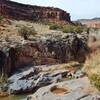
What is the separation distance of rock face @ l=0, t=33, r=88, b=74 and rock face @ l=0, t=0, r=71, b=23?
24142 mm

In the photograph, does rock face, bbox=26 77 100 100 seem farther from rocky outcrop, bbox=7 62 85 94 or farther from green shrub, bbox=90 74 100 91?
rocky outcrop, bbox=7 62 85 94

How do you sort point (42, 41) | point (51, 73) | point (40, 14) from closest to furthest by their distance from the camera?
point (51, 73) → point (42, 41) → point (40, 14)

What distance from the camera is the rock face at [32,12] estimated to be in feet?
218

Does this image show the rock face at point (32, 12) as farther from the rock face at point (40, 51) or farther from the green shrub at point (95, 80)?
the green shrub at point (95, 80)

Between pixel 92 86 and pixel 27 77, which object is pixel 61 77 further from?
pixel 92 86

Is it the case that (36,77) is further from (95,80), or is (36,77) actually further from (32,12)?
(32,12)

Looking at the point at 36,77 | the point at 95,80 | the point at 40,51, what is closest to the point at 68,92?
the point at 95,80

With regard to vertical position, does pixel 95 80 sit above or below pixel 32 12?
below

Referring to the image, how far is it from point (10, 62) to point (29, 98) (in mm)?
14716

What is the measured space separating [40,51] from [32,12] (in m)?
35.5

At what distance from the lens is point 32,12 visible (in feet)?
243

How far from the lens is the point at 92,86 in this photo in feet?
67.4

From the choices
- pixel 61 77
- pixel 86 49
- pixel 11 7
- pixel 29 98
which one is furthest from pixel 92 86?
pixel 11 7

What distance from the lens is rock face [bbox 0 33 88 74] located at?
35678 millimetres
